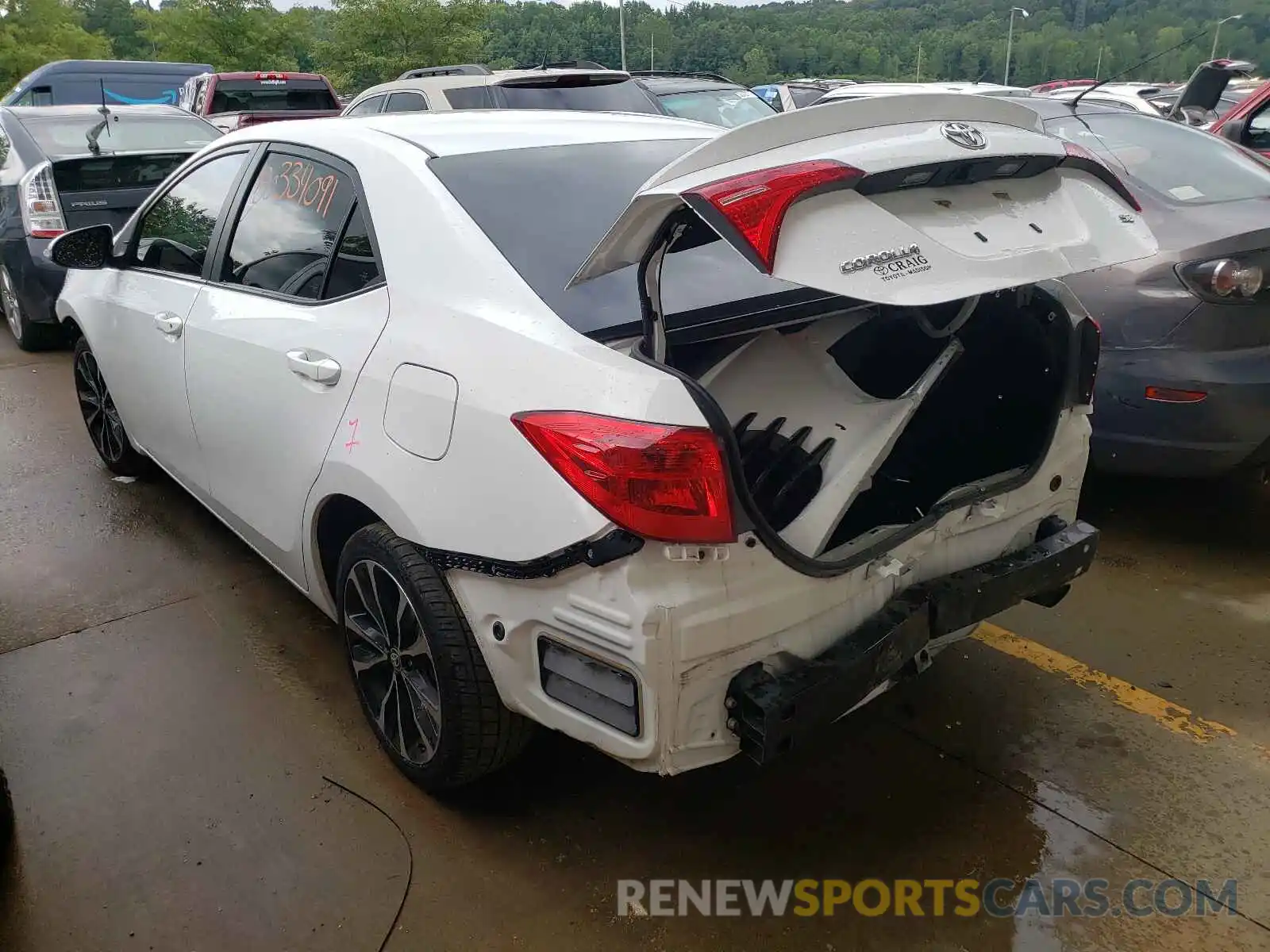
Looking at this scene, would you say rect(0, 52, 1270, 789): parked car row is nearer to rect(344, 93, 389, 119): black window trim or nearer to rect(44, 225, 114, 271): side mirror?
rect(44, 225, 114, 271): side mirror

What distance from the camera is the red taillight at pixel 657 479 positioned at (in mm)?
1790

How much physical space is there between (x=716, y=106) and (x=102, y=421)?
6798 millimetres

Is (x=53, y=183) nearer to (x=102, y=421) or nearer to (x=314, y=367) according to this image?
(x=102, y=421)

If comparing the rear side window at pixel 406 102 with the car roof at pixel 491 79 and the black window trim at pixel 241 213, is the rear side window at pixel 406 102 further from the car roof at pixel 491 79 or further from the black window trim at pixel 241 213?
the black window trim at pixel 241 213

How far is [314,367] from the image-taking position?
2.50 meters

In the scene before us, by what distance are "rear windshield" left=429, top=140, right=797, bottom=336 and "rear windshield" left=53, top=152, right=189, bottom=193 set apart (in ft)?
17.1

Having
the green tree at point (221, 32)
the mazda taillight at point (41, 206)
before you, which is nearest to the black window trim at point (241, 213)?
the mazda taillight at point (41, 206)

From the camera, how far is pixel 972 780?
8.46 feet

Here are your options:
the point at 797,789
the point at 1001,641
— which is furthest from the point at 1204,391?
the point at 797,789

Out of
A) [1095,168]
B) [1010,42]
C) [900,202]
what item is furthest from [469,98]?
[1010,42]

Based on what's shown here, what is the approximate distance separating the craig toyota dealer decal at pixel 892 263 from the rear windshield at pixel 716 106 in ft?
25.7

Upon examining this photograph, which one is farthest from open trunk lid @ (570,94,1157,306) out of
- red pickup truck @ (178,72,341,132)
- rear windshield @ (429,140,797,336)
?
red pickup truck @ (178,72,341,132)

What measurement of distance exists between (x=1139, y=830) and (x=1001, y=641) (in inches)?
35.4

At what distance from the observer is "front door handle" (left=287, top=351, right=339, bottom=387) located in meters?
2.45
